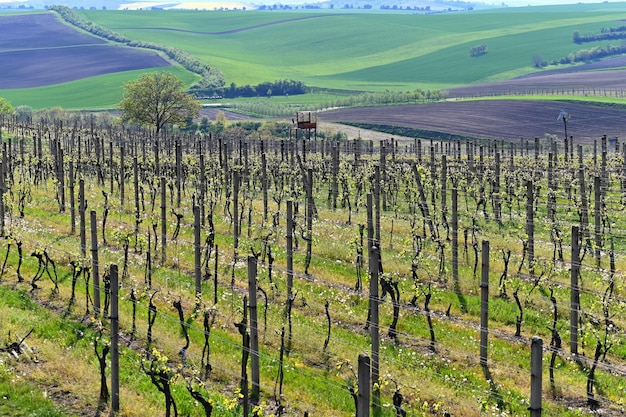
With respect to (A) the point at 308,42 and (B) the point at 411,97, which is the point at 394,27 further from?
(B) the point at 411,97

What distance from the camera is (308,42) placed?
189500 millimetres

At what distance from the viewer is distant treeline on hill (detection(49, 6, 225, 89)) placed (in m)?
134

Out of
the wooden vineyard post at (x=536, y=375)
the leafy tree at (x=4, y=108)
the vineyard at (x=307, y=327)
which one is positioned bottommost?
the vineyard at (x=307, y=327)

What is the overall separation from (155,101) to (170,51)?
94498 mm

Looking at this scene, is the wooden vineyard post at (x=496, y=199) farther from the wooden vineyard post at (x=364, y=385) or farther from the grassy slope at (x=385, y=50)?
the grassy slope at (x=385, y=50)

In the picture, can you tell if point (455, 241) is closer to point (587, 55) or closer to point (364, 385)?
point (364, 385)

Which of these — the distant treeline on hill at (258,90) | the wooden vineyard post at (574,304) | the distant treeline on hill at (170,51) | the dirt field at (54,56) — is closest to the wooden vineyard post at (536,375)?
the wooden vineyard post at (574,304)

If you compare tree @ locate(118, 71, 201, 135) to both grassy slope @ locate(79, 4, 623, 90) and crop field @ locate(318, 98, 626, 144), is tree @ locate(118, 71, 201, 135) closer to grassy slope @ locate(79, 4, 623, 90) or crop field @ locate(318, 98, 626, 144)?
crop field @ locate(318, 98, 626, 144)

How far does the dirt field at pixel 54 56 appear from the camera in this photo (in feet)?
472

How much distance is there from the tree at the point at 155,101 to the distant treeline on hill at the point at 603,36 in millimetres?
117780

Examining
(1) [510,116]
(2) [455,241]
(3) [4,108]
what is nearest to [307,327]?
(2) [455,241]

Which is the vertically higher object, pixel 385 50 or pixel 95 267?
pixel 385 50

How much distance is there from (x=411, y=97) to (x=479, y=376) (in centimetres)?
9855

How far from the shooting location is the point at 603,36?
16625 cm
